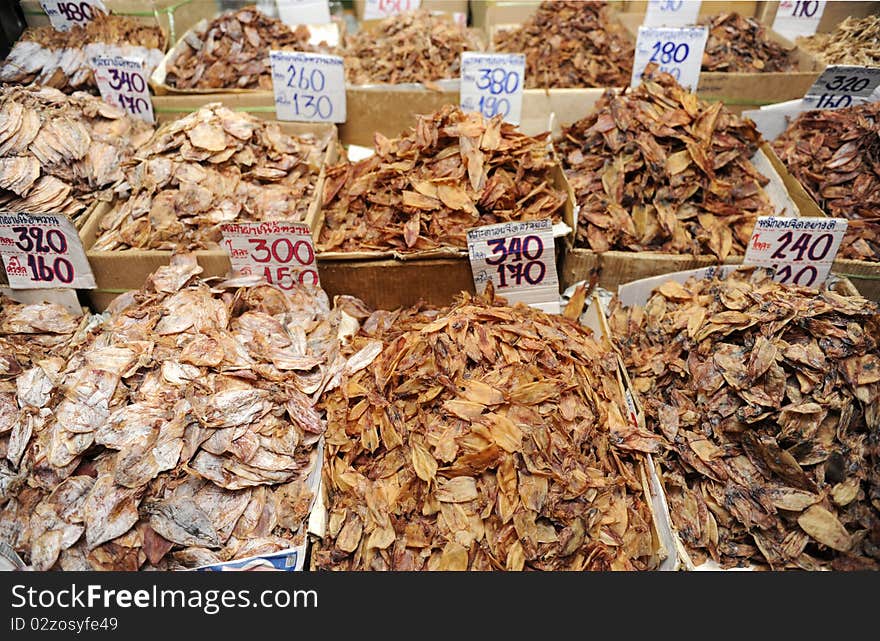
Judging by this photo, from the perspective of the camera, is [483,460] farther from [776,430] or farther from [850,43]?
[850,43]

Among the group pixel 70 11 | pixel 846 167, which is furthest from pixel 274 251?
pixel 846 167

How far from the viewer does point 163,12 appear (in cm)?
303

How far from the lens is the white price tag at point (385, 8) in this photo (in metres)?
3.62

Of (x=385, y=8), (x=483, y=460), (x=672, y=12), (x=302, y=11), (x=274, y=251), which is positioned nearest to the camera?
(x=483, y=460)

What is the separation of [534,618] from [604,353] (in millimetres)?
1032

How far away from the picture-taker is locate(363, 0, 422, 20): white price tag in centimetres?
362

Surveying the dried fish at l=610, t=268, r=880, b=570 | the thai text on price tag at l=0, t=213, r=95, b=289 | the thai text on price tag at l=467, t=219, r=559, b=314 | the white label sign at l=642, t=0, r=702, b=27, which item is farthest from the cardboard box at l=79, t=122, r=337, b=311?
the white label sign at l=642, t=0, r=702, b=27

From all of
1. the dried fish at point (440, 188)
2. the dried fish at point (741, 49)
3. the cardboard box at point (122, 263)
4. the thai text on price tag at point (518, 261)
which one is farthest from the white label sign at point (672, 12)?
the cardboard box at point (122, 263)

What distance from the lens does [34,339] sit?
198cm

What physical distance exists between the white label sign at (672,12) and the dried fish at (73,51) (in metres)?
2.73

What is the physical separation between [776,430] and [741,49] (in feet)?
7.93

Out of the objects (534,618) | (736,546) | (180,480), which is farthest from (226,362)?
(736,546)

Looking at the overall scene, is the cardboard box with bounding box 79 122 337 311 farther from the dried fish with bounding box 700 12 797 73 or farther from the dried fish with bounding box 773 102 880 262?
the dried fish with bounding box 700 12 797 73

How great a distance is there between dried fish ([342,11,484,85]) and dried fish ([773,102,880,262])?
1698mm
